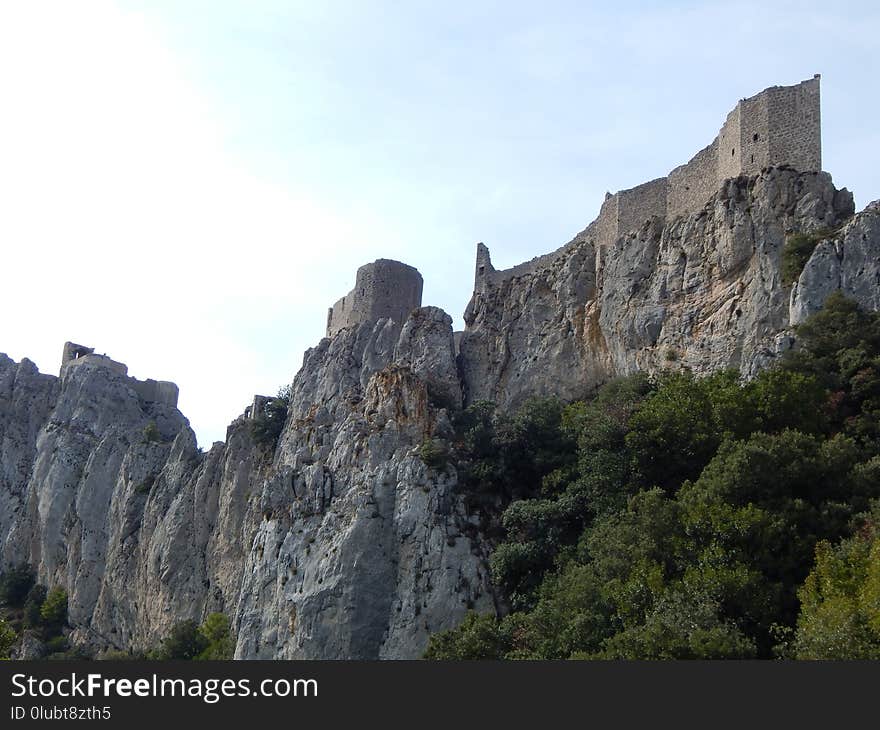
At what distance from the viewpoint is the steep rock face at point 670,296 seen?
38.2 metres

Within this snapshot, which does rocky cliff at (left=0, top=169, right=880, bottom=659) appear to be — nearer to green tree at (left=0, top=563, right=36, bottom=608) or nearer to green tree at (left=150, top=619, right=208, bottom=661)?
green tree at (left=0, top=563, right=36, bottom=608)

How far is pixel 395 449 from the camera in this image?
42.1 metres

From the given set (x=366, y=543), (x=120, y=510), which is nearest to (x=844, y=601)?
(x=366, y=543)

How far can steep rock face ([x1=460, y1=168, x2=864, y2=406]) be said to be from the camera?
1506 inches

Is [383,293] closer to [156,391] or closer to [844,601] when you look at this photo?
[156,391]

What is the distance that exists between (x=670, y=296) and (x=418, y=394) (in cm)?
967

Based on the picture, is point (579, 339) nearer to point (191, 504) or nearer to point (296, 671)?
point (191, 504)

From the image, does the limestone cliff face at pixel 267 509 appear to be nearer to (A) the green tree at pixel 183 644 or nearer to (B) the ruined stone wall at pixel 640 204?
(A) the green tree at pixel 183 644

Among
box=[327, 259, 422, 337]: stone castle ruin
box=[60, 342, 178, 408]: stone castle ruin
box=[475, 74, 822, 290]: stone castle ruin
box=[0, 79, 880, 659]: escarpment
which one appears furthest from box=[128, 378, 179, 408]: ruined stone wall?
box=[475, 74, 822, 290]: stone castle ruin

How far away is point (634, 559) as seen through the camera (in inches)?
1141

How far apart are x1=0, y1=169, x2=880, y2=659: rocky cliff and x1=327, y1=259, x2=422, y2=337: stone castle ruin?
5.47 feet

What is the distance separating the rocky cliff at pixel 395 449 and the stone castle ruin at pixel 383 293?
1.67m

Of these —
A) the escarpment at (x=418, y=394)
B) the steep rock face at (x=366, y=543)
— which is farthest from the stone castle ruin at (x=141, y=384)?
the steep rock face at (x=366, y=543)

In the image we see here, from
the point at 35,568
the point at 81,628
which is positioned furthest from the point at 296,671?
the point at 35,568
